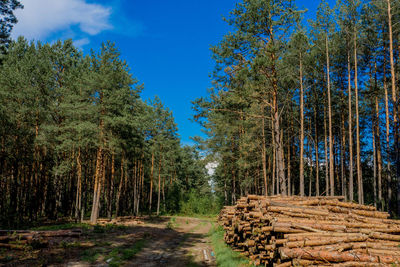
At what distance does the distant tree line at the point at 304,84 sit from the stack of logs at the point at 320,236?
16.0 feet

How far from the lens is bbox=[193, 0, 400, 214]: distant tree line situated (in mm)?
15234

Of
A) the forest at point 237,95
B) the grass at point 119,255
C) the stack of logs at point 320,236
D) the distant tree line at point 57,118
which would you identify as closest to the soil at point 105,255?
the grass at point 119,255

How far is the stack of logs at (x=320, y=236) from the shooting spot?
595 centimetres

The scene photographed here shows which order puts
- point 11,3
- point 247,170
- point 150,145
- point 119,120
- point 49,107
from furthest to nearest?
point 150,145 < point 247,170 < point 49,107 < point 119,120 < point 11,3

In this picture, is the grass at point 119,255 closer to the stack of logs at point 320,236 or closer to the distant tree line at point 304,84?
the stack of logs at point 320,236

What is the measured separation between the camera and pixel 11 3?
14.9 m

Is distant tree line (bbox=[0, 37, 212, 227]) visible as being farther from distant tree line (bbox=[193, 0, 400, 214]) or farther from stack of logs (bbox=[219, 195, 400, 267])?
stack of logs (bbox=[219, 195, 400, 267])

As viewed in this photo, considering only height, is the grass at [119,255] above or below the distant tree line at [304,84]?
below

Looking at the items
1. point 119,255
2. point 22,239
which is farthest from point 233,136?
point 22,239

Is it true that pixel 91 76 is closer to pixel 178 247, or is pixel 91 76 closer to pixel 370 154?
pixel 178 247

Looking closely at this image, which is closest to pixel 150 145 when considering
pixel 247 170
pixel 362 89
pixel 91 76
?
pixel 247 170

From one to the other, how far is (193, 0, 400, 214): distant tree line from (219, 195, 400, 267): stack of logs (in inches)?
192

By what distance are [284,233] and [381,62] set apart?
2424cm

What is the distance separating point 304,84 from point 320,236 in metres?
22.2
